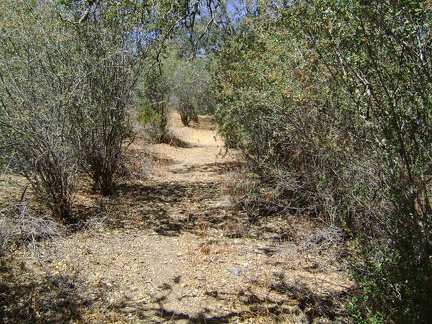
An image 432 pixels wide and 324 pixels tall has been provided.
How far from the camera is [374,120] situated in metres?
3.35

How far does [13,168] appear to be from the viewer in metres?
5.03

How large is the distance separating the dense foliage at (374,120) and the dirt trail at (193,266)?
0.67 meters

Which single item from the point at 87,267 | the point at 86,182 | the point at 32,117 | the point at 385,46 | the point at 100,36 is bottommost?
the point at 87,267

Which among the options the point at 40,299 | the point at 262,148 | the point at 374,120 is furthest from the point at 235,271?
the point at 262,148

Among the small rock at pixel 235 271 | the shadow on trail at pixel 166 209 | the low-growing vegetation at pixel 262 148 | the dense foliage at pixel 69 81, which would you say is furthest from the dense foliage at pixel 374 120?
the dense foliage at pixel 69 81

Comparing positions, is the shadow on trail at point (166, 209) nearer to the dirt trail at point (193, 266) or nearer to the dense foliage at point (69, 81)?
the dirt trail at point (193, 266)

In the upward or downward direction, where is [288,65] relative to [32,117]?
upward

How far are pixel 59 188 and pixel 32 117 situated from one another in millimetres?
1028

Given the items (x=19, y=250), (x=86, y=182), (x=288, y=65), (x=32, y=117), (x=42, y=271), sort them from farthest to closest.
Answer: (x=86, y=182)
(x=288, y=65)
(x=32, y=117)
(x=19, y=250)
(x=42, y=271)

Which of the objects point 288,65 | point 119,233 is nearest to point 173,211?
point 119,233

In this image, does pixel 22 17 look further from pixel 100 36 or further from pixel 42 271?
pixel 42 271

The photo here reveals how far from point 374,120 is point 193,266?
2554 millimetres

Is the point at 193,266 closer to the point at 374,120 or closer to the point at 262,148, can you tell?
the point at 374,120

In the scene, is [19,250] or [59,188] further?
[59,188]
